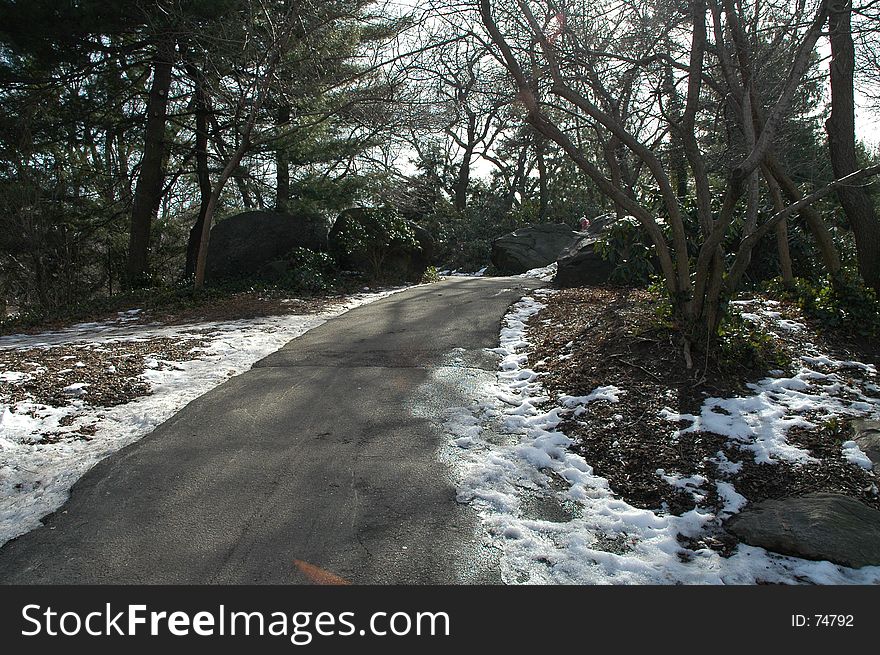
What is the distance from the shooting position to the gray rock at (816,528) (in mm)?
2854

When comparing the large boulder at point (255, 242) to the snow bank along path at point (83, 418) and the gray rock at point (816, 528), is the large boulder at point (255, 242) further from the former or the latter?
the gray rock at point (816, 528)

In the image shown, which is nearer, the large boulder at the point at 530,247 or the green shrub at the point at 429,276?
the green shrub at the point at 429,276

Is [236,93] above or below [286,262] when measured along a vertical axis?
above

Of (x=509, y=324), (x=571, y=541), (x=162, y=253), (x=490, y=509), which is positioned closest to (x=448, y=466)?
(x=490, y=509)

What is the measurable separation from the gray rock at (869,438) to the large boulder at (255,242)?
10.8m

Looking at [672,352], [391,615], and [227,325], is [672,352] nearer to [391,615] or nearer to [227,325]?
[391,615]

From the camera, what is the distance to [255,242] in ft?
41.9

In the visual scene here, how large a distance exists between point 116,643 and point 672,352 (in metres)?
4.57

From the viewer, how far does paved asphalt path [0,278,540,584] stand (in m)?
2.79

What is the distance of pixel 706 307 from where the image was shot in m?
5.21

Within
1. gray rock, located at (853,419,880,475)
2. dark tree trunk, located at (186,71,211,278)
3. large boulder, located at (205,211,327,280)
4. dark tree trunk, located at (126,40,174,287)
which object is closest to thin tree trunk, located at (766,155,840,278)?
gray rock, located at (853,419,880,475)

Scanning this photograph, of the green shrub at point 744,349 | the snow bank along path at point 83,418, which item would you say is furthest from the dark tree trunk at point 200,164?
the green shrub at point 744,349

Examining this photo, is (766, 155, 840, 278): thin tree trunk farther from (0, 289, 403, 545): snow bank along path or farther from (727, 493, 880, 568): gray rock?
(0, 289, 403, 545): snow bank along path

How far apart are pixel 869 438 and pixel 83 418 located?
18.2ft
